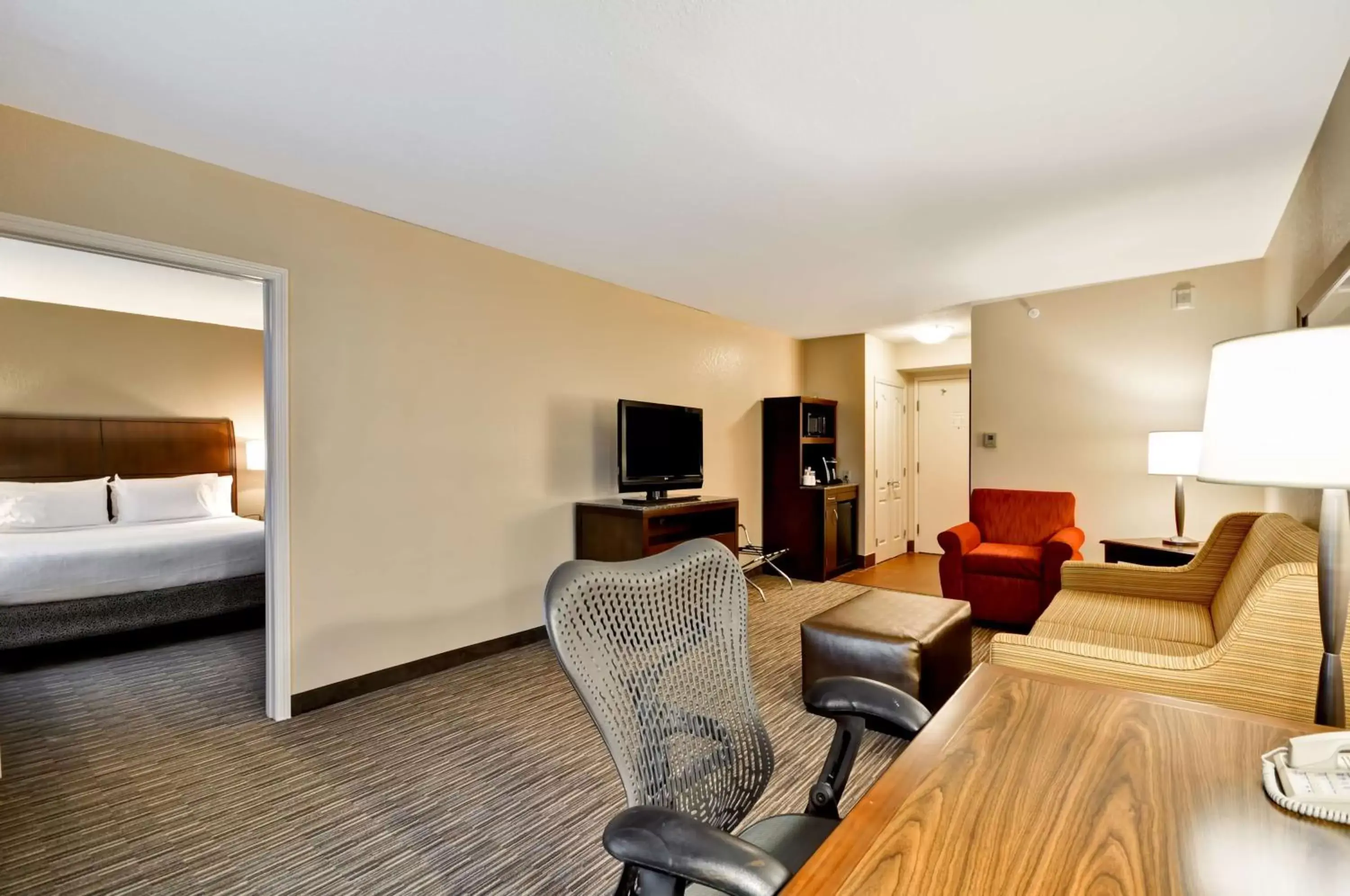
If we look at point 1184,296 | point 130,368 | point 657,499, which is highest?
point 1184,296

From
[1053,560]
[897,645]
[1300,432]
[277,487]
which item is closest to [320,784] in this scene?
[277,487]

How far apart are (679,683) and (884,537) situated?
232 inches

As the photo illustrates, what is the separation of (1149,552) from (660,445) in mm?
3178

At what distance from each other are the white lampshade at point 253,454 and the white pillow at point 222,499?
26 cm

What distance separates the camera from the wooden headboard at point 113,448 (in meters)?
4.75

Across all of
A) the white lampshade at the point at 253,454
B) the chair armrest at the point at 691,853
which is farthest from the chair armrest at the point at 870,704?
the white lampshade at the point at 253,454

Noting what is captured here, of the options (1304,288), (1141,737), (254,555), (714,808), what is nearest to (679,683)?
(714,808)

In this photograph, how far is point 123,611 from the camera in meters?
3.76

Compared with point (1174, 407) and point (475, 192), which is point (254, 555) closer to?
point (475, 192)

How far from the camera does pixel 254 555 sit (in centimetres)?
430

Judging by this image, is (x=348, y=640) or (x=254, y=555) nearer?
(x=348, y=640)

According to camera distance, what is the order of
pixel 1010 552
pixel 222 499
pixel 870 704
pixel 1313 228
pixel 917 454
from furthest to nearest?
1. pixel 917 454
2. pixel 222 499
3. pixel 1010 552
4. pixel 1313 228
5. pixel 870 704

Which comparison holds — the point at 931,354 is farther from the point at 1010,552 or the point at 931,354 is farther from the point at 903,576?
the point at 1010,552

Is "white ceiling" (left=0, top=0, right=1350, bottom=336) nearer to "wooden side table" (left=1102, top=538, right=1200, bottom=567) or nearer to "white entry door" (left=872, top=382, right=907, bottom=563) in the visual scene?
"wooden side table" (left=1102, top=538, right=1200, bottom=567)
